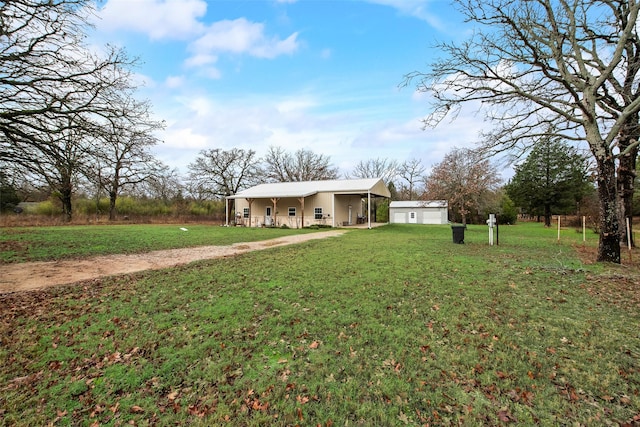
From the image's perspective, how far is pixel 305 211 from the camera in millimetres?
24156

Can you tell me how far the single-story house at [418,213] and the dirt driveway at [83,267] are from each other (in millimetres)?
25404

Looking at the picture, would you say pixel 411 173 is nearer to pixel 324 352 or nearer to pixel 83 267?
pixel 83 267

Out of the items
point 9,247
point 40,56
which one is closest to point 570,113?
point 40,56

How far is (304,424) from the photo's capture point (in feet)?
7.47

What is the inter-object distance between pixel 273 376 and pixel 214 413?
2.11 ft

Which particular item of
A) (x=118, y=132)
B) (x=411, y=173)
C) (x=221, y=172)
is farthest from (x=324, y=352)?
(x=411, y=173)

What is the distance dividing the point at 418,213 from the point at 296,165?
1776 centimetres

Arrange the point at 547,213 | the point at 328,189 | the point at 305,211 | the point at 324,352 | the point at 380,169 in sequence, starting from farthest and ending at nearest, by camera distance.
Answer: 1. the point at 380,169
2. the point at 547,213
3. the point at 305,211
4. the point at 328,189
5. the point at 324,352

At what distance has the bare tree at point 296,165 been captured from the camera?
39.2 m

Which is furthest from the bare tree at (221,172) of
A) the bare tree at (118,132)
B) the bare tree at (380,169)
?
the bare tree at (118,132)

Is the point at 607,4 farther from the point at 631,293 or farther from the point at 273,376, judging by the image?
Answer: the point at 273,376

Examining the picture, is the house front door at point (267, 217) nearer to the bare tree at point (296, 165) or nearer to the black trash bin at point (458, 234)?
the bare tree at point (296, 165)

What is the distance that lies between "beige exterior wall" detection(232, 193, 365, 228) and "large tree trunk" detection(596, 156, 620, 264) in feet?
53.7

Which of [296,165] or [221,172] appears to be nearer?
[221,172]
